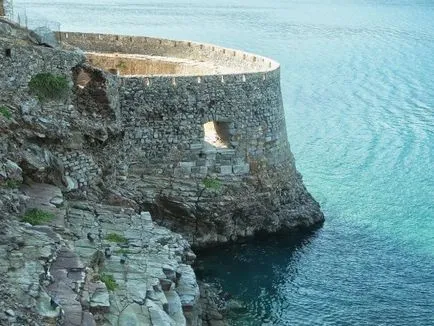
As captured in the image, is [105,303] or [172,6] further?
[172,6]

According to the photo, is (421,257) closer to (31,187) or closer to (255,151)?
(255,151)

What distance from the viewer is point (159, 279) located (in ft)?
70.1

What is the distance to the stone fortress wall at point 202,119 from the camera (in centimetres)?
3141

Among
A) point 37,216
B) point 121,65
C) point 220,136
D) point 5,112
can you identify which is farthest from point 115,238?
point 121,65

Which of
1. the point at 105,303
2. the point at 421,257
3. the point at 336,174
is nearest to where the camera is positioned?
the point at 105,303

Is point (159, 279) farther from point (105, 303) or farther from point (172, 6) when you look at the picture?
point (172, 6)

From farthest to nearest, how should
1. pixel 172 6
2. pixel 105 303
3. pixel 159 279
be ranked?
pixel 172 6, pixel 159 279, pixel 105 303

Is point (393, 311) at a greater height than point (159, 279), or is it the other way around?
point (159, 279)

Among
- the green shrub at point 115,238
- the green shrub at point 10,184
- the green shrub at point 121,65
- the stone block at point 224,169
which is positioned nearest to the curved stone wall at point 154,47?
the green shrub at point 121,65

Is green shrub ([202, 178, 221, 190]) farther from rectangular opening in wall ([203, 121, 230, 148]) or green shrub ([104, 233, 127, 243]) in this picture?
green shrub ([104, 233, 127, 243])

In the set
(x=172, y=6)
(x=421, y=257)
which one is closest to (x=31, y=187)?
(x=421, y=257)

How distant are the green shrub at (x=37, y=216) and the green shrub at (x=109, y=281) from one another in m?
2.73

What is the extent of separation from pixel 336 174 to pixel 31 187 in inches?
932

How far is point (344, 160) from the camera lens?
46.3m
